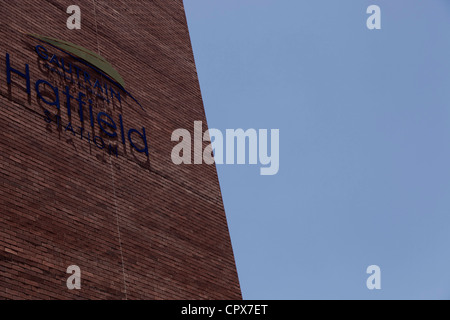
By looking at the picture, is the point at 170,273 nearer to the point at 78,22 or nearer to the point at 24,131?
the point at 24,131

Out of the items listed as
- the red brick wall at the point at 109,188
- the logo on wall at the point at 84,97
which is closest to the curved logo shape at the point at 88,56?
the logo on wall at the point at 84,97

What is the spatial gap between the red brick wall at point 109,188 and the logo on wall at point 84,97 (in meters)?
0.05

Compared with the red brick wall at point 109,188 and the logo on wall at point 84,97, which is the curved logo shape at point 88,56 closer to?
the logo on wall at point 84,97

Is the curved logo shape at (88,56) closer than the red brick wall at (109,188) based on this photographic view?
No

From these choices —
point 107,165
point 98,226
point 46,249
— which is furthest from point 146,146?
point 46,249

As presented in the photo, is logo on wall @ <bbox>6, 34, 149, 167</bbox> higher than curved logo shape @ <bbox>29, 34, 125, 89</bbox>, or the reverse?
curved logo shape @ <bbox>29, 34, 125, 89</bbox>

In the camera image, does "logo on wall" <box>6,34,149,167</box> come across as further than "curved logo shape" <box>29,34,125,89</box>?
No

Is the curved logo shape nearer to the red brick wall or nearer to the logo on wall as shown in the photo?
the logo on wall

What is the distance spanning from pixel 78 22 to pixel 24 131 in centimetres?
326

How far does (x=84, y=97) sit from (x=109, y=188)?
170cm

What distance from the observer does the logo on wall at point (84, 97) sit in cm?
1170

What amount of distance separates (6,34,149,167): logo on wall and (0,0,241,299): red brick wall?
1.9 inches

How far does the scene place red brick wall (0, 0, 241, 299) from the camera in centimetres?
1027

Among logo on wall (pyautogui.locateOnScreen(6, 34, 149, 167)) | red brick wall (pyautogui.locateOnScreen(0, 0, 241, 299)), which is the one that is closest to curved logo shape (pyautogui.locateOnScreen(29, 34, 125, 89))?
logo on wall (pyautogui.locateOnScreen(6, 34, 149, 167))
